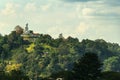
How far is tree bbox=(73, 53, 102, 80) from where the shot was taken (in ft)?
285

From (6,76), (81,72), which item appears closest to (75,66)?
(81,72)

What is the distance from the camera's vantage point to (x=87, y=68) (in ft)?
286

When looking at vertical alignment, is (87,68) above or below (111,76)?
above

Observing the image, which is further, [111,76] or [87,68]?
[111,76]

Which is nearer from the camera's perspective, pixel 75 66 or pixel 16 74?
pixel 75 66

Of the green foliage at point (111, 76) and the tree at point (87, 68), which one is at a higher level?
the tree at point (87, 68)

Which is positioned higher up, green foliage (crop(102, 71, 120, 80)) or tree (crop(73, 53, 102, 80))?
tree (crop(73, 53, 102, 80))

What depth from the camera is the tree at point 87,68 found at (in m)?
86.8

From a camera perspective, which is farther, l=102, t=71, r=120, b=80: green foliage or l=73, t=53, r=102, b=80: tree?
l=102, t=71, r=120, b=80: green foliage

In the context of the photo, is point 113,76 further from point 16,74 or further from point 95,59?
point 16,74

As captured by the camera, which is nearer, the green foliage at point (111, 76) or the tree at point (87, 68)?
the tree at point (87, 68)

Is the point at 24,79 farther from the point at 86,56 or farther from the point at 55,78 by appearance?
the point at 86,56

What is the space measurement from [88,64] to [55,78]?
921 centimetres

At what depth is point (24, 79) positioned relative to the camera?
92062mm
